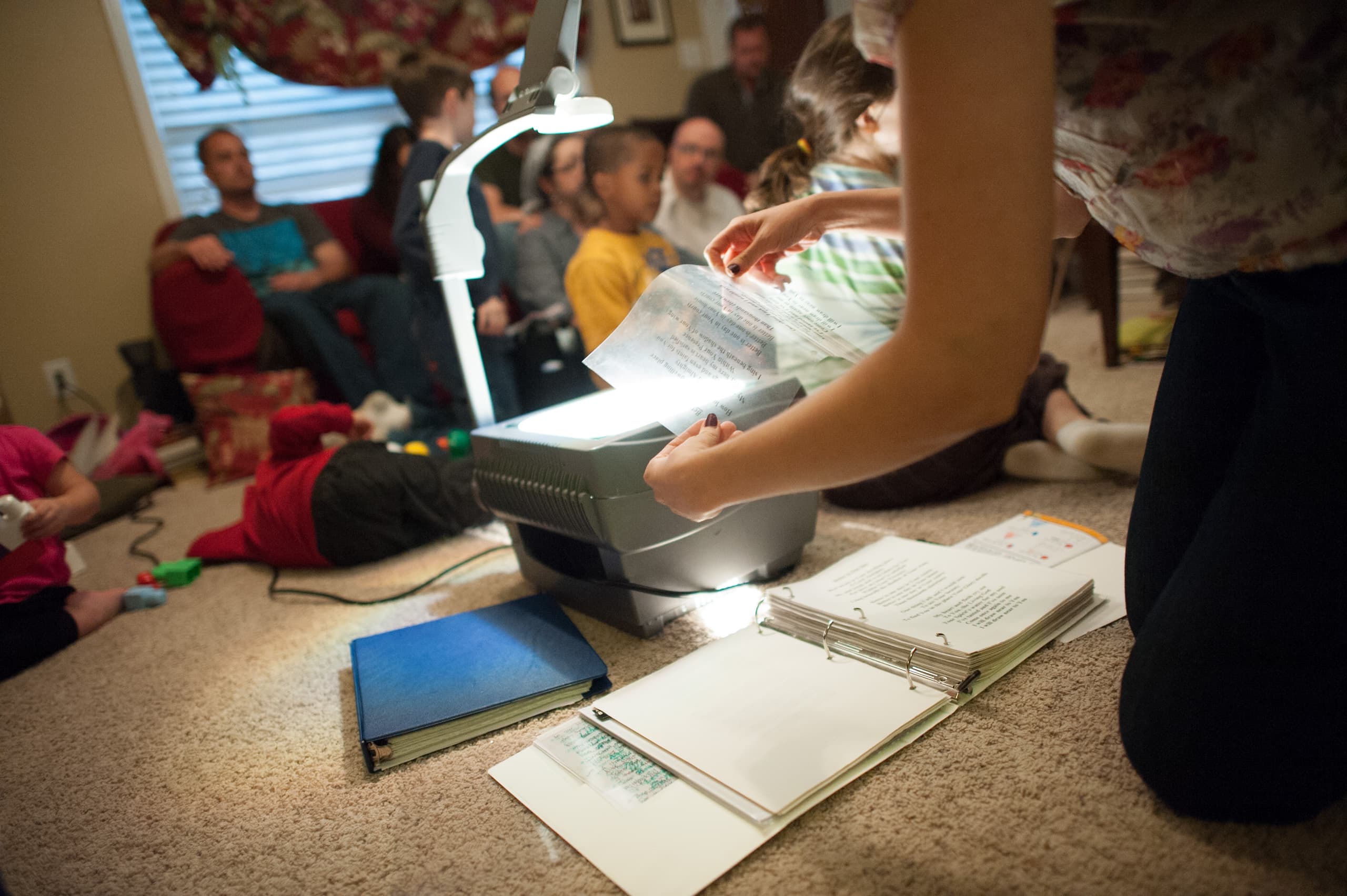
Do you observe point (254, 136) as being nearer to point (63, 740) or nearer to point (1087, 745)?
point (63, 740)

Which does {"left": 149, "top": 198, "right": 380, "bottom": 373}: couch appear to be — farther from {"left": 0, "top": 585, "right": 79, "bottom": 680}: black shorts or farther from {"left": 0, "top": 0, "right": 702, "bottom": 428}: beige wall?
{"left": 0, "top": 585, "right": 79, "bottom": 680}: black shorts

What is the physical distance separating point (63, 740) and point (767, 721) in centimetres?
82

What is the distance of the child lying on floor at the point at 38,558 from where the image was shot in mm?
1126

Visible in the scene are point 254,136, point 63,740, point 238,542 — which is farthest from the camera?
point 254,136

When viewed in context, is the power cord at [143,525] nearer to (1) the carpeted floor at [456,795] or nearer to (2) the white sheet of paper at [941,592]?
(1) the carpeted floor at [456,795]

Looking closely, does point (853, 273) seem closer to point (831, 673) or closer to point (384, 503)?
point (831, 673)

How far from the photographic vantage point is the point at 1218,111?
50cm

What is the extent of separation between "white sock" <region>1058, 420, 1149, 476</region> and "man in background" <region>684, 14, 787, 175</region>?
211cm

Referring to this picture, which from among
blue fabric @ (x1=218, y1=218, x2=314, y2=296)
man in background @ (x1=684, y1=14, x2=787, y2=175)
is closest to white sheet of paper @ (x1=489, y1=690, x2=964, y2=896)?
blue fabric @ (x1=218, y1=218, x2=314, y2=296)

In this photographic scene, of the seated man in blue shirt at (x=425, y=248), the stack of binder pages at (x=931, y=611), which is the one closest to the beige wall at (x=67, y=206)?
the seated man in blue shirt at (x=425, y=248)

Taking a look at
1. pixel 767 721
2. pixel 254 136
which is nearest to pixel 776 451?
pixel 767 721

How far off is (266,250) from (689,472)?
94.5 inches

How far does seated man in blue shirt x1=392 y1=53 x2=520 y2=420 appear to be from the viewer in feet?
6.34

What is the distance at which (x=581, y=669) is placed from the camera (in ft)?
2.81
